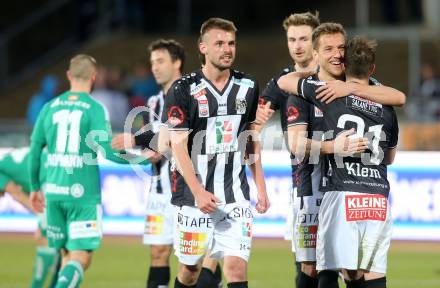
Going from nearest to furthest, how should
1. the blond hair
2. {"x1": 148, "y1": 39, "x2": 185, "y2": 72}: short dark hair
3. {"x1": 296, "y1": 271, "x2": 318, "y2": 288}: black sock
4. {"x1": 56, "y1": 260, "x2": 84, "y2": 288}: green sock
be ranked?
{"x1": 296, "y1": 271, "x2": 318, "y2": 288}: black sock → {"x1": 56, "y1": 260, "x2": 84, "y2": 288}: green sock → the blond hair → {"x1": 148, "y1": 39, "x2": 185, "y2": 72}: short dark hair

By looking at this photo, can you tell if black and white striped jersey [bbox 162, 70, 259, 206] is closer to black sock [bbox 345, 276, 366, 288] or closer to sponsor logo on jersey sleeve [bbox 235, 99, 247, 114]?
sponsor logo on jersey sleeve [bbox 235, 99, 247, 114]

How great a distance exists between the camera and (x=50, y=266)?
10.4m

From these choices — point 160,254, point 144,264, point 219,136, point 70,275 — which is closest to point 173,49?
point 160,254

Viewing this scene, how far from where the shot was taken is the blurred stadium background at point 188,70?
562 inches

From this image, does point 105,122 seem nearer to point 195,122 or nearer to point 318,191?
point 195,122

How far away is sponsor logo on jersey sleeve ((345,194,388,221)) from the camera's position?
7926 mm

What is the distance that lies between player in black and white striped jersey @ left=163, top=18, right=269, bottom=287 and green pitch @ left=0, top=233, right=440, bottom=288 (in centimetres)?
322

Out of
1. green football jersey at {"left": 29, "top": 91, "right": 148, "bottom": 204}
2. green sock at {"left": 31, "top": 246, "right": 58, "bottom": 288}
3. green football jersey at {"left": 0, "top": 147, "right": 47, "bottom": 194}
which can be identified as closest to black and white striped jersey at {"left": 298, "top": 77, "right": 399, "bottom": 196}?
green football jersey at {"left": 29, "top": 91, "right": 148, "bottom": 204}

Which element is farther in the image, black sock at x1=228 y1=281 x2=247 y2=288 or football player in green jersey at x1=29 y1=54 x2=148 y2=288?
football player in green jersey at x1=29 y1=54 x2=148 y2=288

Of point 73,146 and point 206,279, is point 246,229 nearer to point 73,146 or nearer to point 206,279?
point 206,279

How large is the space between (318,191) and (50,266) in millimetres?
2912

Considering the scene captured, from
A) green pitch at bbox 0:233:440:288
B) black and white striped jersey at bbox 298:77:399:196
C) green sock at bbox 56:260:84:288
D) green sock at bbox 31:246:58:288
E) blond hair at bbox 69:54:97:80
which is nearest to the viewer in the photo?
black and white striped jersey at bbox 298:77:399:196

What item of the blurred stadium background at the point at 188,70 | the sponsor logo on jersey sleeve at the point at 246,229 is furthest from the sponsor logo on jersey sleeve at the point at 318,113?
the blurred stadium background at the point at 188,70

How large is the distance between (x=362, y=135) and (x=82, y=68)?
279 centimetres
